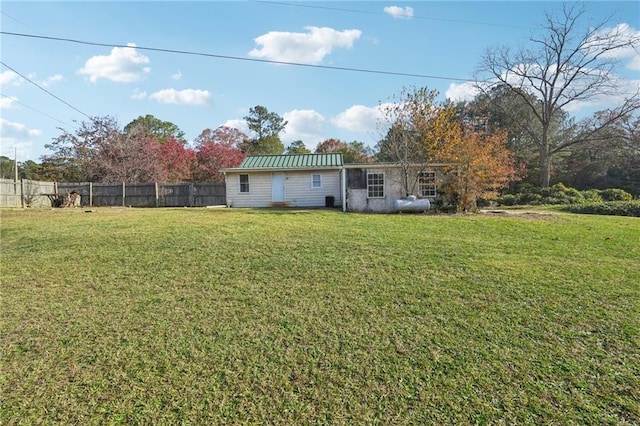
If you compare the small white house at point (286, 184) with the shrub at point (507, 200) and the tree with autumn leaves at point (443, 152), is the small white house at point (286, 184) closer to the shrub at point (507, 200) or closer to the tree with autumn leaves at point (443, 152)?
the tree with autumn leaves at point (443, 152)

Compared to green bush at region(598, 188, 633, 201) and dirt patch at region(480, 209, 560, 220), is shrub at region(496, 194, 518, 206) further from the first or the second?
dirt patch at region(480, 209, 560, 220)

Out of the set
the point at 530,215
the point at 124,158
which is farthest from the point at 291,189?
the point at 124,158

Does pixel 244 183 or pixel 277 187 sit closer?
pixel 277 187

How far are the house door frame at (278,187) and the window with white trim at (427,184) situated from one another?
278 inches

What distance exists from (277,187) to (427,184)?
7661 mm

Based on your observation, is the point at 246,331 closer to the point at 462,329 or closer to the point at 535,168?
the point at 462,329

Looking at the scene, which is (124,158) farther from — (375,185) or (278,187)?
(375,185)

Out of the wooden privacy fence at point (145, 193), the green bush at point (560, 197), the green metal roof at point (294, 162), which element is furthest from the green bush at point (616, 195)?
the wooden privacy fence at point (145, 193)

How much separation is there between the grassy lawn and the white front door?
12287 millimetres

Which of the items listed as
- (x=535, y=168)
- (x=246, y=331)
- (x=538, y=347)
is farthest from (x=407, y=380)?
(x=535, y=168)

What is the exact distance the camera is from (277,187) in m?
18.2

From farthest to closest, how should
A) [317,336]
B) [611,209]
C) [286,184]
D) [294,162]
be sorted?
[294,162] → [286,184] → [611,209] → [317,336]

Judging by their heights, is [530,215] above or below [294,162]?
below

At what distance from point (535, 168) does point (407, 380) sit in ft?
108
